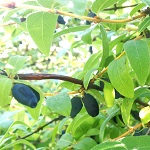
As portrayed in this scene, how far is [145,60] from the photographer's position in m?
0.72

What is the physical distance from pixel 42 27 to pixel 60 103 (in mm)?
157

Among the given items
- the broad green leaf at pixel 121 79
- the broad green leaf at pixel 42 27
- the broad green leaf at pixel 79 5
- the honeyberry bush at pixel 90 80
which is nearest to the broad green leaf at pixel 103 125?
the honeyberry bush at pixel 90 80

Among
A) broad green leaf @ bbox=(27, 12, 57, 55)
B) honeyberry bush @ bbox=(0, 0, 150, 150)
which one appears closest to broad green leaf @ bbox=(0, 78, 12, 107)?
honeyberry bush @ bbox=(0, 0, 150, 150)

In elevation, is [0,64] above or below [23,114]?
above

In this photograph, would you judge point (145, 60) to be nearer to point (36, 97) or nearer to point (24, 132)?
point (36, 97)

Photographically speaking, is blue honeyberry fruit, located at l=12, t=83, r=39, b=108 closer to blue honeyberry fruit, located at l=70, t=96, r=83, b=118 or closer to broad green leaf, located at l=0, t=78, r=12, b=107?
broad green leaf, located at l=0, t=78, r=12, b=107

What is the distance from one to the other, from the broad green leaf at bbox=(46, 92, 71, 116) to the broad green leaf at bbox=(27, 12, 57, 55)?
0.10m

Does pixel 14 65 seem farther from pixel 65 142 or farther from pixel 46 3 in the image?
pixel 65 142

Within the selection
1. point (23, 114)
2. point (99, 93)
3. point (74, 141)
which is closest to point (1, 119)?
point (23, 114)

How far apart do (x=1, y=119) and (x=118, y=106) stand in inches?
18.9

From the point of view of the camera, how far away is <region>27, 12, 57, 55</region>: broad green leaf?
2.34 ft

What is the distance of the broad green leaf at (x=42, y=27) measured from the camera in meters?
0.71

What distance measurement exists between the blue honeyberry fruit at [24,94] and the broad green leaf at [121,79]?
0.53 ft

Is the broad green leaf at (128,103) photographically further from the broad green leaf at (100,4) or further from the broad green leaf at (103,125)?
the broad green leaf at (100,4)
